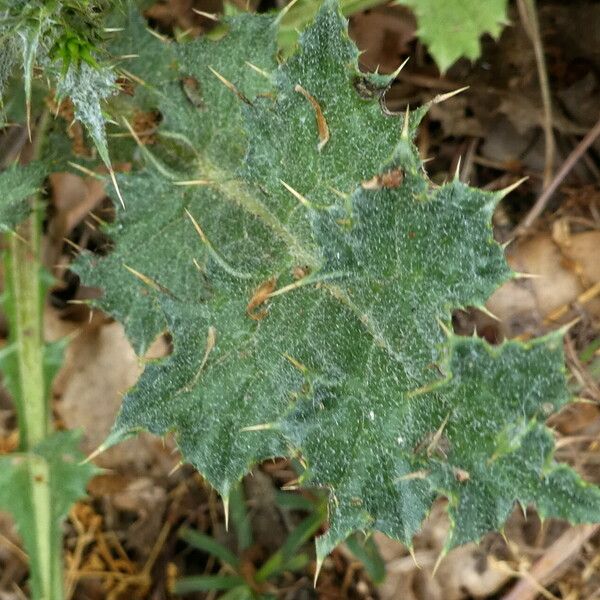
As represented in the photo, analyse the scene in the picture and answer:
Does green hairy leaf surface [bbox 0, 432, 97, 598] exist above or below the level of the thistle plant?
below

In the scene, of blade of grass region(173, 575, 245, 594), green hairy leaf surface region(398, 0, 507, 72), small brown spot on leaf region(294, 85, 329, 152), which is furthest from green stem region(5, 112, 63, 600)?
green hairy leaf surface region(398, 0, 507, 72)

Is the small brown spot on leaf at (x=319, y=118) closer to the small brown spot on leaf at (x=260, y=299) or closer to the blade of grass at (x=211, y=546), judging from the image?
the small brown spot on leaf at (x=260, y=299)

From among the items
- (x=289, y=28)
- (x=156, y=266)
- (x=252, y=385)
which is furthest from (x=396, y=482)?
(x=289, y=28)

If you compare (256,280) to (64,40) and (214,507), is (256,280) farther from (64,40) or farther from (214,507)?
(214,507)

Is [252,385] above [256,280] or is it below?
below

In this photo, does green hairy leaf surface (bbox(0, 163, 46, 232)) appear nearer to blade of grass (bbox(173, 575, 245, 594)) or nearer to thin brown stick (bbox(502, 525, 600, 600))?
blade of grass (bbox(173, 575, 245, 594))

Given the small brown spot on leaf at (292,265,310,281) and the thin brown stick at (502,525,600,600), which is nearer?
the small brown spot on leaf at (292,265,310,281)

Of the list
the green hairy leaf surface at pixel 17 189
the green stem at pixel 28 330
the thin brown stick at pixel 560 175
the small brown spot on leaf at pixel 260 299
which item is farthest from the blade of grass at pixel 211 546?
the thin brown stick at pixel 560 175

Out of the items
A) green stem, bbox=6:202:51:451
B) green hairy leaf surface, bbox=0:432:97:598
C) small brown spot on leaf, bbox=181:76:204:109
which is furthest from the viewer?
green stem, bbox=6:202:51:451
